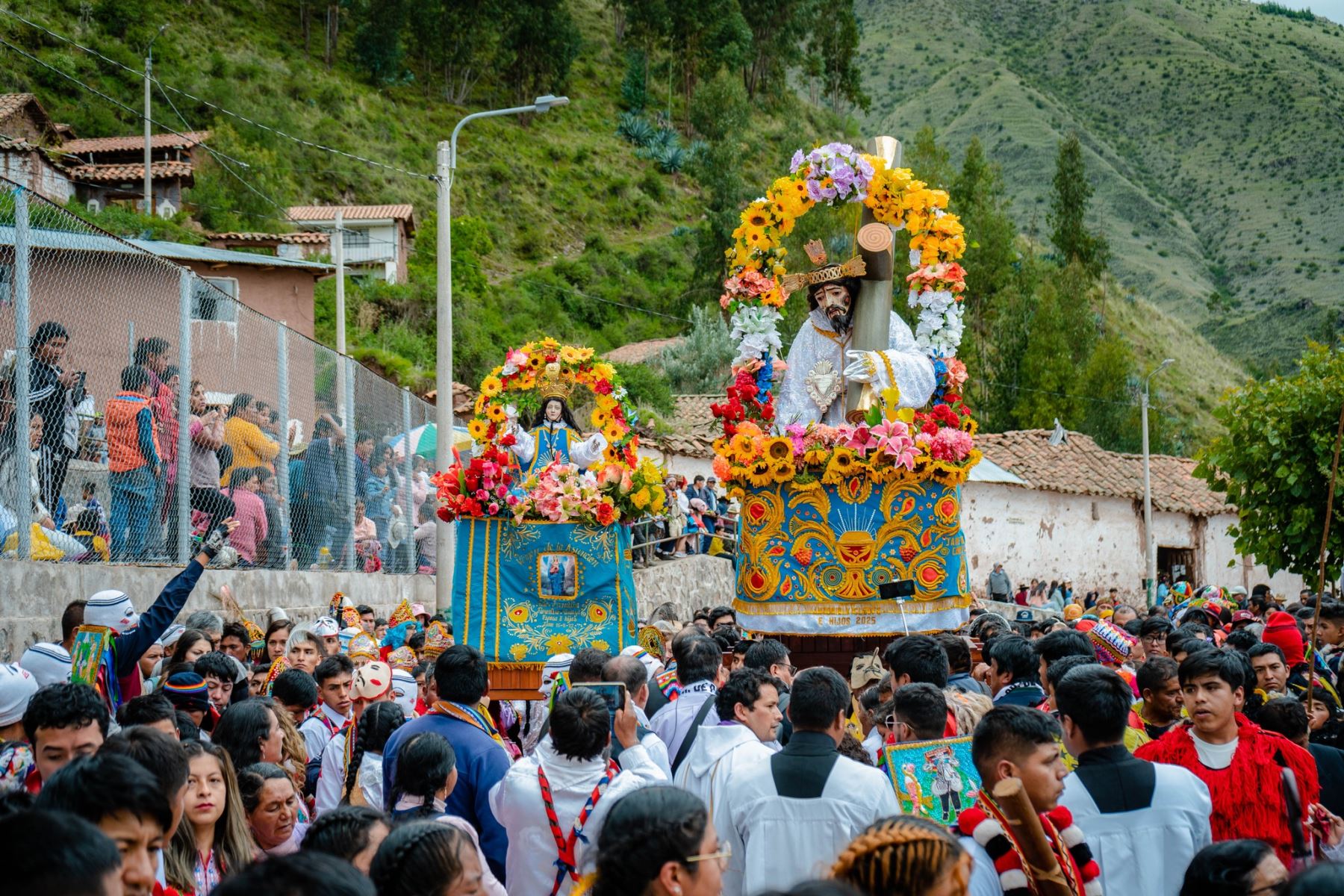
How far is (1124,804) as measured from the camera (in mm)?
4500

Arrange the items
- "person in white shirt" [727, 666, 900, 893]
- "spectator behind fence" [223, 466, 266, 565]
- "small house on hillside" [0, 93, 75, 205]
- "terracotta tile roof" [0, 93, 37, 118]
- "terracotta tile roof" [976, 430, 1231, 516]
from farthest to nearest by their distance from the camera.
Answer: "terracotta tile roof" [976, 430, 1231, 516]
"terracotta tile roof" [0, 93, 37, 118]
"small house on hillside" [0, 93, 75, 205]
"spectator behind fence" [223, 466, 266, 565]
"person in white shirt" [727, 666, 900, 893]

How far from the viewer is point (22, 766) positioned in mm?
4969

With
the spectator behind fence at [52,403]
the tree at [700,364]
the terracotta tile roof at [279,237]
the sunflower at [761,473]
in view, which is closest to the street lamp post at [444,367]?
the sunflower at [761,473]

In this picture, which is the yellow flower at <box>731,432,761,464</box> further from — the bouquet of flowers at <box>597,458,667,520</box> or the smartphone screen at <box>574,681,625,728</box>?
the smartphone screen at <box>574,681,625,728</box>

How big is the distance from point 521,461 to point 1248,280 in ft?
277

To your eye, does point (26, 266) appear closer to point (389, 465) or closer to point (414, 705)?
point (414, 705)

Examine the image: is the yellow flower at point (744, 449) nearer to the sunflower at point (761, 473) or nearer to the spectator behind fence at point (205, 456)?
the sunflower at point (761, 473)

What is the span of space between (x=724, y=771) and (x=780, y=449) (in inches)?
242

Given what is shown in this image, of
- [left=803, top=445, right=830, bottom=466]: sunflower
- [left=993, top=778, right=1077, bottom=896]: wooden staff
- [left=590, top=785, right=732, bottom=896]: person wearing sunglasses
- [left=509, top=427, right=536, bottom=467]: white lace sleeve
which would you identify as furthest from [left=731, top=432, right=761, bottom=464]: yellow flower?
[left=590, top=785, right=732, bottom=896]: person wearing sunglasses

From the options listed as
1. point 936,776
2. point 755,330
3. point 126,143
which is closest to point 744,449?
point 755,330

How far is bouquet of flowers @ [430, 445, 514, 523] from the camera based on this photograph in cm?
1101

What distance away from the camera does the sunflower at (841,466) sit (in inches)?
436

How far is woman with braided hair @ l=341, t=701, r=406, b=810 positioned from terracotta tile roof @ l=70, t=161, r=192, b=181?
3201cm

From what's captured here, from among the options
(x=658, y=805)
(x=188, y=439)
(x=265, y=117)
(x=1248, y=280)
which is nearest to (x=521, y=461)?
(x=188, y=439)
